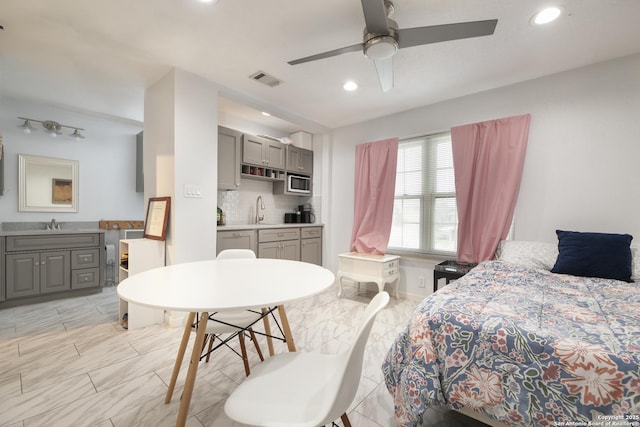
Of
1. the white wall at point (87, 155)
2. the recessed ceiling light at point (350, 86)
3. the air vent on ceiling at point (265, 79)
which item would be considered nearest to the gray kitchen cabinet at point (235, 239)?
the air vent on ceiling at point (265, 79)

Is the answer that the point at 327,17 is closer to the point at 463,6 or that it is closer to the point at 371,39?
the point at 371,39

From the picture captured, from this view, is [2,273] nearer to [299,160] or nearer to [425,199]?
[299,160]

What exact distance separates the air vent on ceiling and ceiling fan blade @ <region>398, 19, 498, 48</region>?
1494 millimetres

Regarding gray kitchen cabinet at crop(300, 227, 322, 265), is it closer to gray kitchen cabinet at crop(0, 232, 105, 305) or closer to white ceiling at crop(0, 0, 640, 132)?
white ceiling at crop(0, 0, 640, 132)

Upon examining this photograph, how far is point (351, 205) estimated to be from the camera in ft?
13.9

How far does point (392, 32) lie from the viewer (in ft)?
5.73

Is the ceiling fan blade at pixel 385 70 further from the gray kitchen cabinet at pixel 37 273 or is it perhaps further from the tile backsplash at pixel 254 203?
the gray kitchen cabinet at pixel 37 273

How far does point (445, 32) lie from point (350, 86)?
1472mm

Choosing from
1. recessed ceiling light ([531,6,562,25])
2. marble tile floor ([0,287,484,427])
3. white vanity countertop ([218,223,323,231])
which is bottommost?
marble tile floor ([0,287,484,427])

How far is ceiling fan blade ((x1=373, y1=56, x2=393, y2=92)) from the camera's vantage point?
2053 millimetres

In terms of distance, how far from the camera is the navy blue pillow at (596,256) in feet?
6.66

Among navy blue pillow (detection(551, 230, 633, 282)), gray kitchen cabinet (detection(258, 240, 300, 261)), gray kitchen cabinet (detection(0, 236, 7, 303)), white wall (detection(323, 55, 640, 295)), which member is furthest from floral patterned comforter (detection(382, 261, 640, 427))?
gray kitchen cabinet (detection(0, 236, 7, 303))

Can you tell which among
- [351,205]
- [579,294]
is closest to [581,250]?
[579,294]

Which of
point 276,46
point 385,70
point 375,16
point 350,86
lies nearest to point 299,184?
point 350,86
